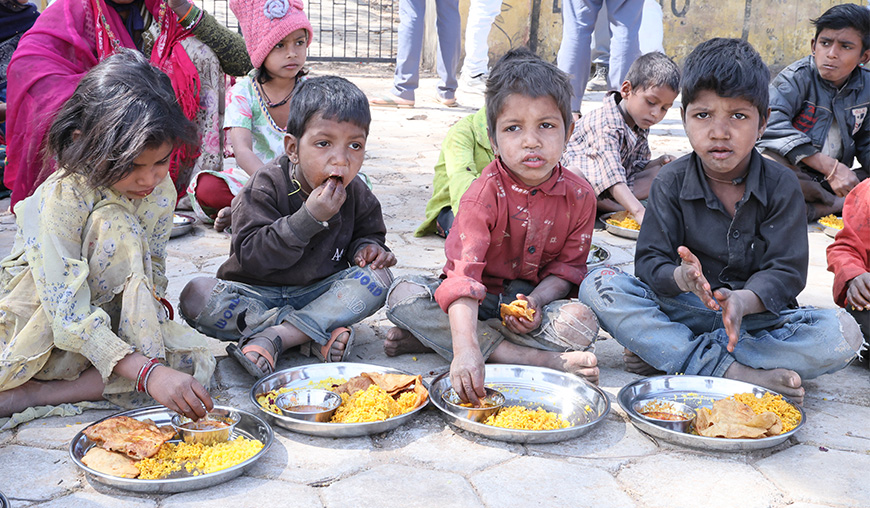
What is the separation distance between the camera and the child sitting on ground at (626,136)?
14.2ft

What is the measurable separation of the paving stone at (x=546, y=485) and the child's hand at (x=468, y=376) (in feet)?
0.79

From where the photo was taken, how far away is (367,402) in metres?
2.38

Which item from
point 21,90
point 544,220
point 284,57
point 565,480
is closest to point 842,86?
point 544,220

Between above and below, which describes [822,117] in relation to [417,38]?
below

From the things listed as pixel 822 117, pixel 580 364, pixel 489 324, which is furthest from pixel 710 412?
pixel 822 117

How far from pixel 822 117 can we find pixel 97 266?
163 inches

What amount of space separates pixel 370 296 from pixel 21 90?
2.09 meters

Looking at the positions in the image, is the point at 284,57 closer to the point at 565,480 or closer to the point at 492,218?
the point at 492,218

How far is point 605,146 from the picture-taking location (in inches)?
183

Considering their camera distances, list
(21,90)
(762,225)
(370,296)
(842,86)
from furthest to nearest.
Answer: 1. (842,86)
2. (21,90)
3. (370,296)
4. (762,225)

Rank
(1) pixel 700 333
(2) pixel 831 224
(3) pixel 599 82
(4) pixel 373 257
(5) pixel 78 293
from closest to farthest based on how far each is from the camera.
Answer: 1. (5) pixel 78 293
2. (1) pixel 700 333
3. (4) pixel 373 257
4. (2) pixel 831 224
5. (3) pixel 599 82

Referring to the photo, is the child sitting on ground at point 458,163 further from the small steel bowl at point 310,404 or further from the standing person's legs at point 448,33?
the standing person's legs at point 448,33

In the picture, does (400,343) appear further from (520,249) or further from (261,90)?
(261,90)

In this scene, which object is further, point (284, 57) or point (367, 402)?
point (284, 57)
